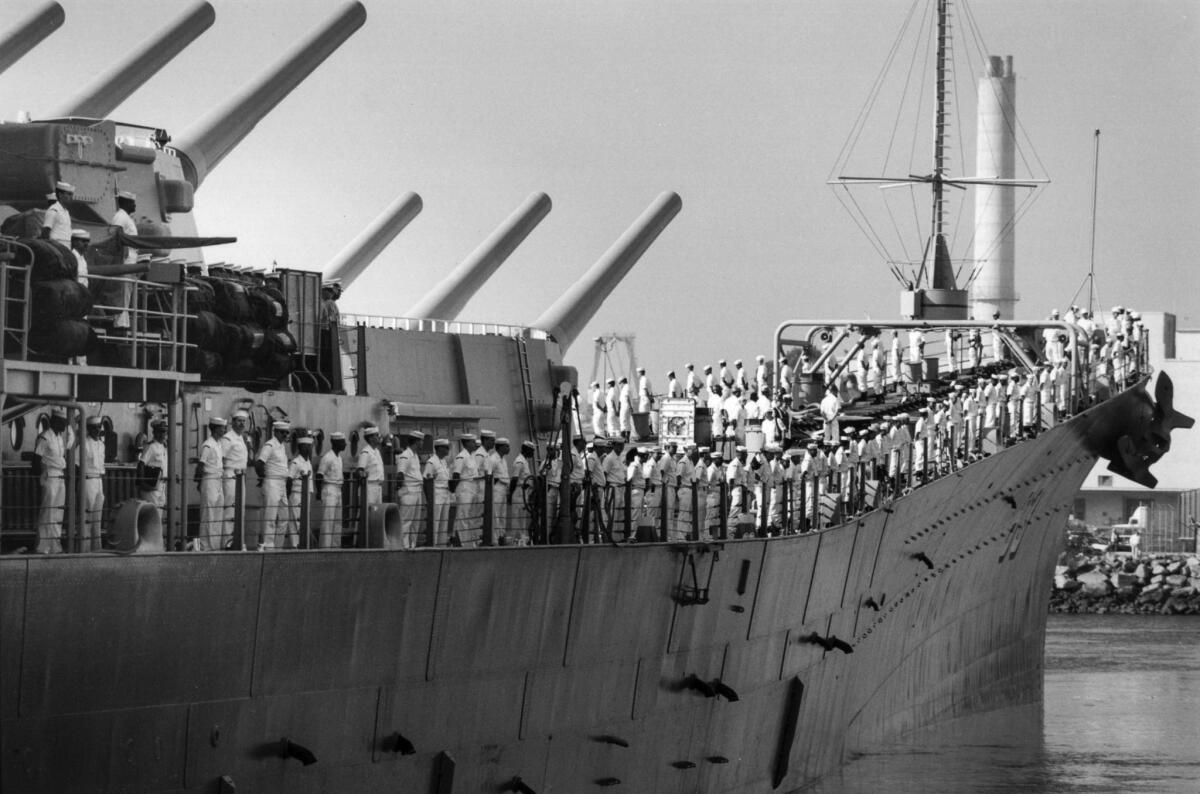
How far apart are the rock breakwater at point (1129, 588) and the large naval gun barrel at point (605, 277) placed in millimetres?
25384

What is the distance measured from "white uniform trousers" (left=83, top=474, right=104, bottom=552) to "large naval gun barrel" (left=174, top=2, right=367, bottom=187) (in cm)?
926

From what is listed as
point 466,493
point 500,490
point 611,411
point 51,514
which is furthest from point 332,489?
point 611,411

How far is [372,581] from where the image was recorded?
1188 centimetres

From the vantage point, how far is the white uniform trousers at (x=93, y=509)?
427 inches

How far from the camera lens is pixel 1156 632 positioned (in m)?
45.5

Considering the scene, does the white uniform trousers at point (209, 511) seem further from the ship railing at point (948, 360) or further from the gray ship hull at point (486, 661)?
the ship railing at point (948, 360)

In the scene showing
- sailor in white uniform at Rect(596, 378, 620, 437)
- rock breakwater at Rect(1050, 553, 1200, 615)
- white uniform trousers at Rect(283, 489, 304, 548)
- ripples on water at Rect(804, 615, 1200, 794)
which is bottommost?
ripples on water at Rect(804, 615, 1200, 794)

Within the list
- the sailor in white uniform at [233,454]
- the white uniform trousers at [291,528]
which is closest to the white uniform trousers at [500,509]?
the white uniform trousers at [291,528]

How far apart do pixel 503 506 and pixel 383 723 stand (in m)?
3.21

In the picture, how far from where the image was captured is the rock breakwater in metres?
51.3

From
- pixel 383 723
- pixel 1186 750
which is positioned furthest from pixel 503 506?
pixel 1186 750

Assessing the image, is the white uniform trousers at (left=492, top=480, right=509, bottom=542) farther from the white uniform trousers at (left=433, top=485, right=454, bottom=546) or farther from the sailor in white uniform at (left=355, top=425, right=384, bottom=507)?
the sailor in white uniform at (left=355, top=425, right=384, bottom=507)

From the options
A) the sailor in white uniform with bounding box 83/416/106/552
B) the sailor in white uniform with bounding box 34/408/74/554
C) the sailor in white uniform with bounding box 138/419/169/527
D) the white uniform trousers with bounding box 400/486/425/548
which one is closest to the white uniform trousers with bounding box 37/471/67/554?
the sailor in white uniform with bounding box 34/408/74/554

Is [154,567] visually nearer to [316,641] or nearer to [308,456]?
[316,641]
